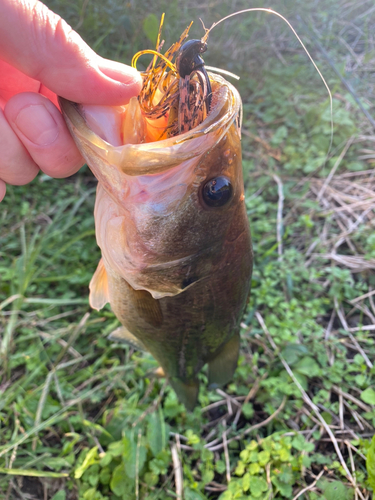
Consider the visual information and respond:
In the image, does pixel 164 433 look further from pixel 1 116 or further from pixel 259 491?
pixel 1 116

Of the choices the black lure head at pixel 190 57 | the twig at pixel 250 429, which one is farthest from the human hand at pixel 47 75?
the twig at pixel 250 429

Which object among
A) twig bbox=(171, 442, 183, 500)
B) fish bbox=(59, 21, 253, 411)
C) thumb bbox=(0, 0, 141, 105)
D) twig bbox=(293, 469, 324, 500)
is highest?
thumb bbox=(0, 0, 141, 105)

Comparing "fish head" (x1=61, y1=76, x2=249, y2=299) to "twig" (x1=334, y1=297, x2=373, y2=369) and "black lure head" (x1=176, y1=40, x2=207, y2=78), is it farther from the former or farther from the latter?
"twig" (x1=334, y1=297, x2=373, y2=369)

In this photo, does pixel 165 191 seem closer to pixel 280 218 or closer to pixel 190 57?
pixel 190 57

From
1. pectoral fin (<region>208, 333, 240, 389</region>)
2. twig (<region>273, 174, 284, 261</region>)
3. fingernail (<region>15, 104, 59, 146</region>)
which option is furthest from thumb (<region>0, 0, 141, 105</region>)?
twig (<region>273, 174, 284, 261</region>)

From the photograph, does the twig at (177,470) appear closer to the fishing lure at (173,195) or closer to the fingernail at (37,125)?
the fishing lure at (173,195)

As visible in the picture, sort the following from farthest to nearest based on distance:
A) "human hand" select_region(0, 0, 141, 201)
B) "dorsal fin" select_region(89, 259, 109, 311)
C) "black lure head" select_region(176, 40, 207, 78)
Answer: "dorsal fin" select_region(89, 259, 109, 311) → "human hand" select_region(0, 0, 141, 201) → "black lure head" select_region(176, 40, 207, 78)
